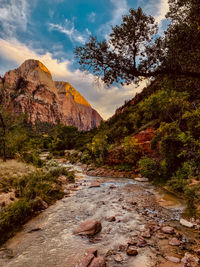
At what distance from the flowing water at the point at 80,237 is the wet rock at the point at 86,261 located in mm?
199

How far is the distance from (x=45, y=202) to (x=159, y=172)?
1115 cm

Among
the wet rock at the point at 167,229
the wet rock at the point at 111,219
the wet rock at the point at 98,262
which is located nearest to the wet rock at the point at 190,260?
the wet rock at the point at 167,229

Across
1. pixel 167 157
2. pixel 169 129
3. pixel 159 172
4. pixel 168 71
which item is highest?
pixel 168 71

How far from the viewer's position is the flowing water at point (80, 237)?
3.55 metres

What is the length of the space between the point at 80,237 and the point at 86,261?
138cm

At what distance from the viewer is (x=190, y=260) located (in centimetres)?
328

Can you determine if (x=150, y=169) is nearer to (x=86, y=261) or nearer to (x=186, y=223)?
(x=186, y=223)

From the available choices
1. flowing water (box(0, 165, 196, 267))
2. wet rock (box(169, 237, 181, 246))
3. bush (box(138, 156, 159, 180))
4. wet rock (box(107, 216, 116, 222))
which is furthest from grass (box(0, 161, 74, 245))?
bush (box(138, 156, 159, 180))

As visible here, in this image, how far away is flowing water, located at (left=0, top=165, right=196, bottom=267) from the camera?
355 centimetres

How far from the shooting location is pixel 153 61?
622 cm

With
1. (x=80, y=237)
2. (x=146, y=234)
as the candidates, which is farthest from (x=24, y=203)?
(x=146, y=234)

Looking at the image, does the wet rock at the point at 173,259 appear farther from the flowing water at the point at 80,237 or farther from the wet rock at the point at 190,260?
the flowing water at the point at 80,237

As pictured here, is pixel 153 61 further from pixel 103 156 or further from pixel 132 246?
pixel 103 156

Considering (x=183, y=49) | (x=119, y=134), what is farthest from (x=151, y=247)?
(x=119, y=134)
